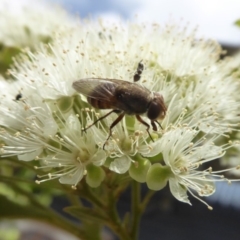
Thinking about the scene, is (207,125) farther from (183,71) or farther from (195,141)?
(183,71)

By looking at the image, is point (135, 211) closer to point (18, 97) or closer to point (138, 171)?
point (138, 171)

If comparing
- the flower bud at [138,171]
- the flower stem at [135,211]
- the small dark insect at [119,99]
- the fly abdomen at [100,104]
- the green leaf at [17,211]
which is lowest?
the green leaf at [17,211]

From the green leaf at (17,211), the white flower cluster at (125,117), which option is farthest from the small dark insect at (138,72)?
the green leaf at (17,211)

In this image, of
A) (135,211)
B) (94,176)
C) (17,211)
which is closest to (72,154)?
(94,176)

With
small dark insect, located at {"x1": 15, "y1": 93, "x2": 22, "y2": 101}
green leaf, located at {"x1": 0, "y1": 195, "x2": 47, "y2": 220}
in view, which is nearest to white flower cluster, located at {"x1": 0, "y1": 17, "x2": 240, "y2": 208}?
small dark insect, located at {"x1": 15, "y1": 93, "x2": 22, "y2": 101}

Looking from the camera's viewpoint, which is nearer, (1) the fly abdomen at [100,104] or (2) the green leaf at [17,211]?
(1) the fly abdomen at [100,104]

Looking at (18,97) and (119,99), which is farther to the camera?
(18,97)

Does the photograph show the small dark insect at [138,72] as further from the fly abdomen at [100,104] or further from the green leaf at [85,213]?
the green leaf at [85,213]
